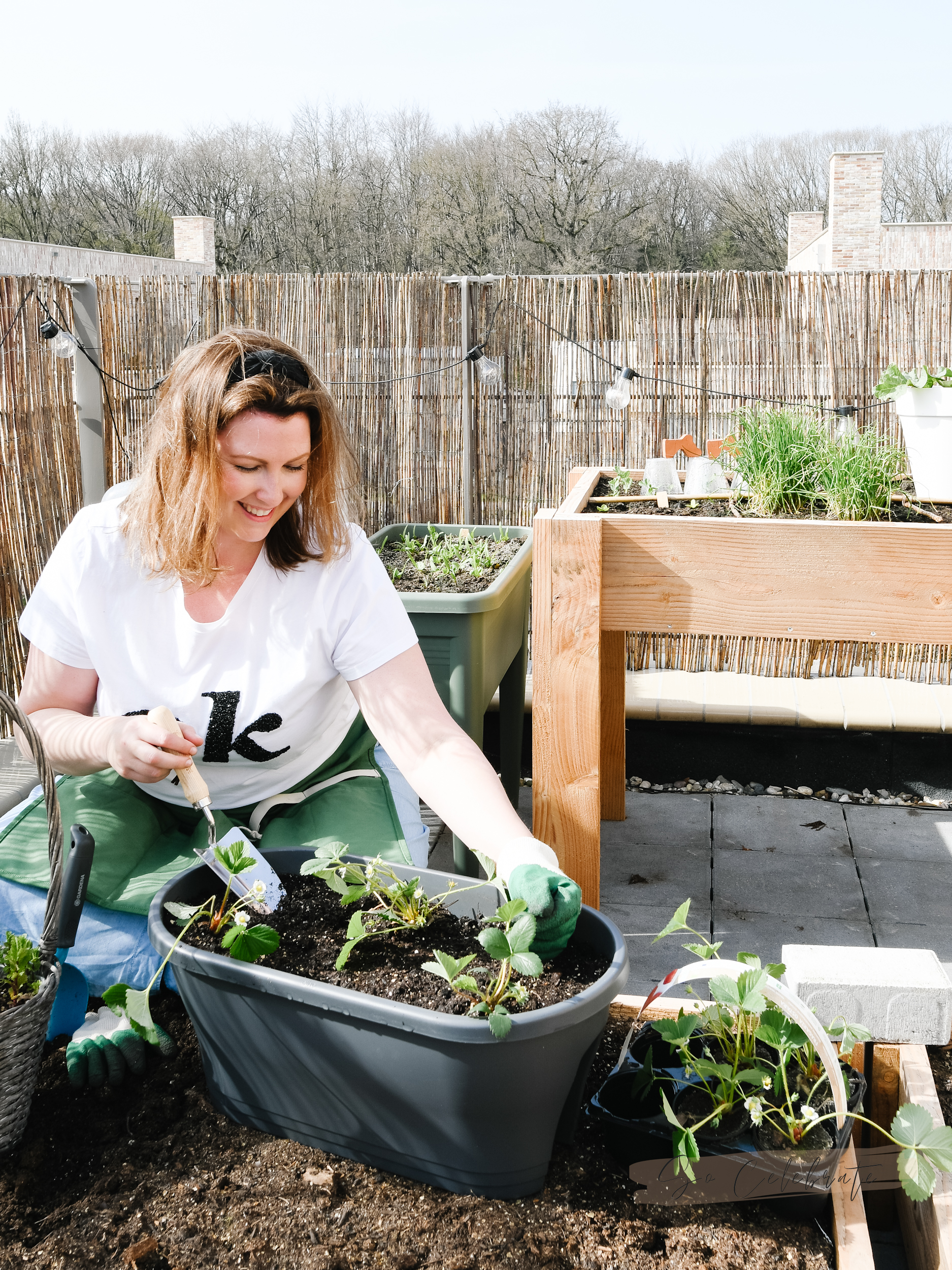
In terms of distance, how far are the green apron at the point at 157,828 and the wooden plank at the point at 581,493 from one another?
1.82 ft

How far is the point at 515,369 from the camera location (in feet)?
12.8

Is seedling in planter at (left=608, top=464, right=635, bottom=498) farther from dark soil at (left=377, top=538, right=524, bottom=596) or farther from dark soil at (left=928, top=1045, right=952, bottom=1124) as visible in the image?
dark soil at (left=928, top=1045, right=952, bottom=1124)

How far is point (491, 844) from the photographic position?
3.91 ft

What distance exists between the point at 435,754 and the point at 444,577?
122cm

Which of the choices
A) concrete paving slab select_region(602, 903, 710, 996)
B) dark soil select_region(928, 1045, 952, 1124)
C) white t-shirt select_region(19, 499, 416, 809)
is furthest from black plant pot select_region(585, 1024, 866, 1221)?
concrete paving slab select_region(602, 903, 710, 996)

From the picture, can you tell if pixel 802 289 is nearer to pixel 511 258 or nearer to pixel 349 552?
pixel 349 552

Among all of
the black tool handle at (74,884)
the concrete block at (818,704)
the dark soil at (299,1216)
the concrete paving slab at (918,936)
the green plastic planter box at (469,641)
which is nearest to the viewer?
the dark soil at (299,1216)

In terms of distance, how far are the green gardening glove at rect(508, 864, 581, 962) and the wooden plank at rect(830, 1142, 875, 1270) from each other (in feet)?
1.07

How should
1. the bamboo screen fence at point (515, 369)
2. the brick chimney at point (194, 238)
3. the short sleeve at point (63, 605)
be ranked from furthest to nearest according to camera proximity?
the brick chimney at point (194, 238) → the bamboo screen fence at point (515, 369) → the short sleeve at point (63, 605)

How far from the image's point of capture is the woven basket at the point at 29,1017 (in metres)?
0.92

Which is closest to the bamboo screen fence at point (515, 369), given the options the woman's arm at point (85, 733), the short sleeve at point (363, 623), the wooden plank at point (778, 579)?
the wooden plank at point (778, 579)

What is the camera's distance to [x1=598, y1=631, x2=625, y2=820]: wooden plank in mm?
2469

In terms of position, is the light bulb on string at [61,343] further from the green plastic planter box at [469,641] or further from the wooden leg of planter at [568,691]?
the wooden leg of planter at [568,691]

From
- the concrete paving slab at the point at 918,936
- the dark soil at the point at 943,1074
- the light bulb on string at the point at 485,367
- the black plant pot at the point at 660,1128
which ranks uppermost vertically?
the light bulb on string at the point at 485,367
